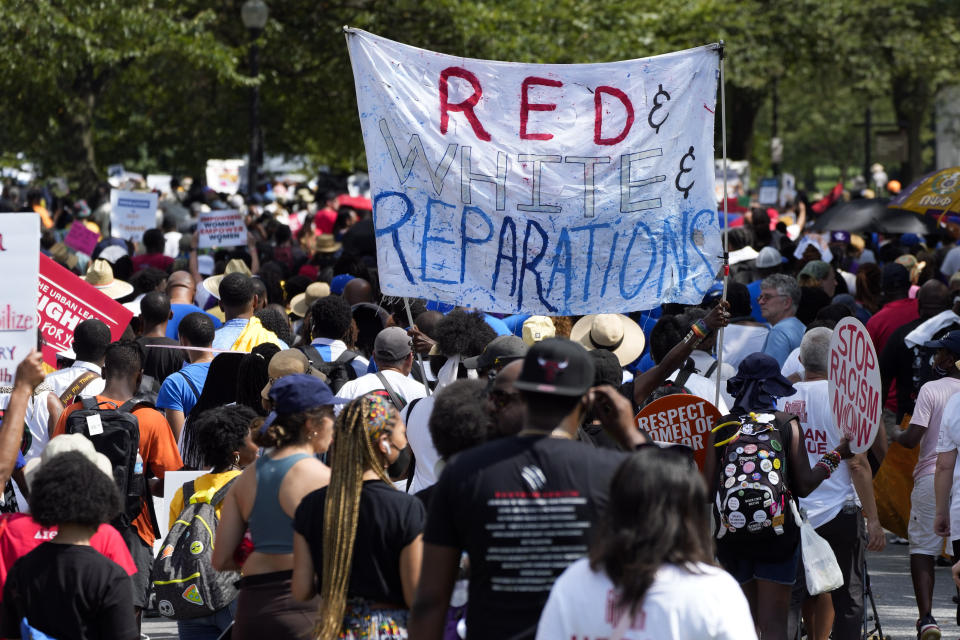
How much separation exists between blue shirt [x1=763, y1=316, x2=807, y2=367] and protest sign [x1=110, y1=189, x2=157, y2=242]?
33.6 feet

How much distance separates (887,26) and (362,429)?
3204 cm

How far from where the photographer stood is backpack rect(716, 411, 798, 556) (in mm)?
5914

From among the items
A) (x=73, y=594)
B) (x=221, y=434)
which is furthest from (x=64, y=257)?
(x=73, y=594)

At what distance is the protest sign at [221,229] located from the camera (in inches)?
596

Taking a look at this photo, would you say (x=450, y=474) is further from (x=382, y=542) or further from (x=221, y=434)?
(x=221, y=434)

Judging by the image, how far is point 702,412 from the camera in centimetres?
621

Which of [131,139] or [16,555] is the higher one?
[131,139]

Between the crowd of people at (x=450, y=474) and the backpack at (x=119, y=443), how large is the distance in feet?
0.04

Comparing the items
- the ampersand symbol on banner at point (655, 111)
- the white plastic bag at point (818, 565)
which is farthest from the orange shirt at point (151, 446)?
the white plastic bag at point (818, 565)

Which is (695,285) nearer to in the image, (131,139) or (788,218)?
(788,218)

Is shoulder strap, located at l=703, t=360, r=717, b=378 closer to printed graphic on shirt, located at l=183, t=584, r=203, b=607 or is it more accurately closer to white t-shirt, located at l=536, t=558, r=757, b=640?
printed graphic on shirt, located at l=183, t=584, r=203, b=607

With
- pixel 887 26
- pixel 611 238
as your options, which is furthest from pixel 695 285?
pixel 887 26

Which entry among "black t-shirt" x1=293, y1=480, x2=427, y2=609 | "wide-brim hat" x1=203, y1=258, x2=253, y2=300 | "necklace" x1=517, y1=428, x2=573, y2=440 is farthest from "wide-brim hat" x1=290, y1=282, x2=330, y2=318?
"necklace" x1=517, y1=428, x2=573, y2=440

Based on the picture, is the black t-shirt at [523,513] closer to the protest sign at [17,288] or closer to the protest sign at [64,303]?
the protest sign at [17,288]
